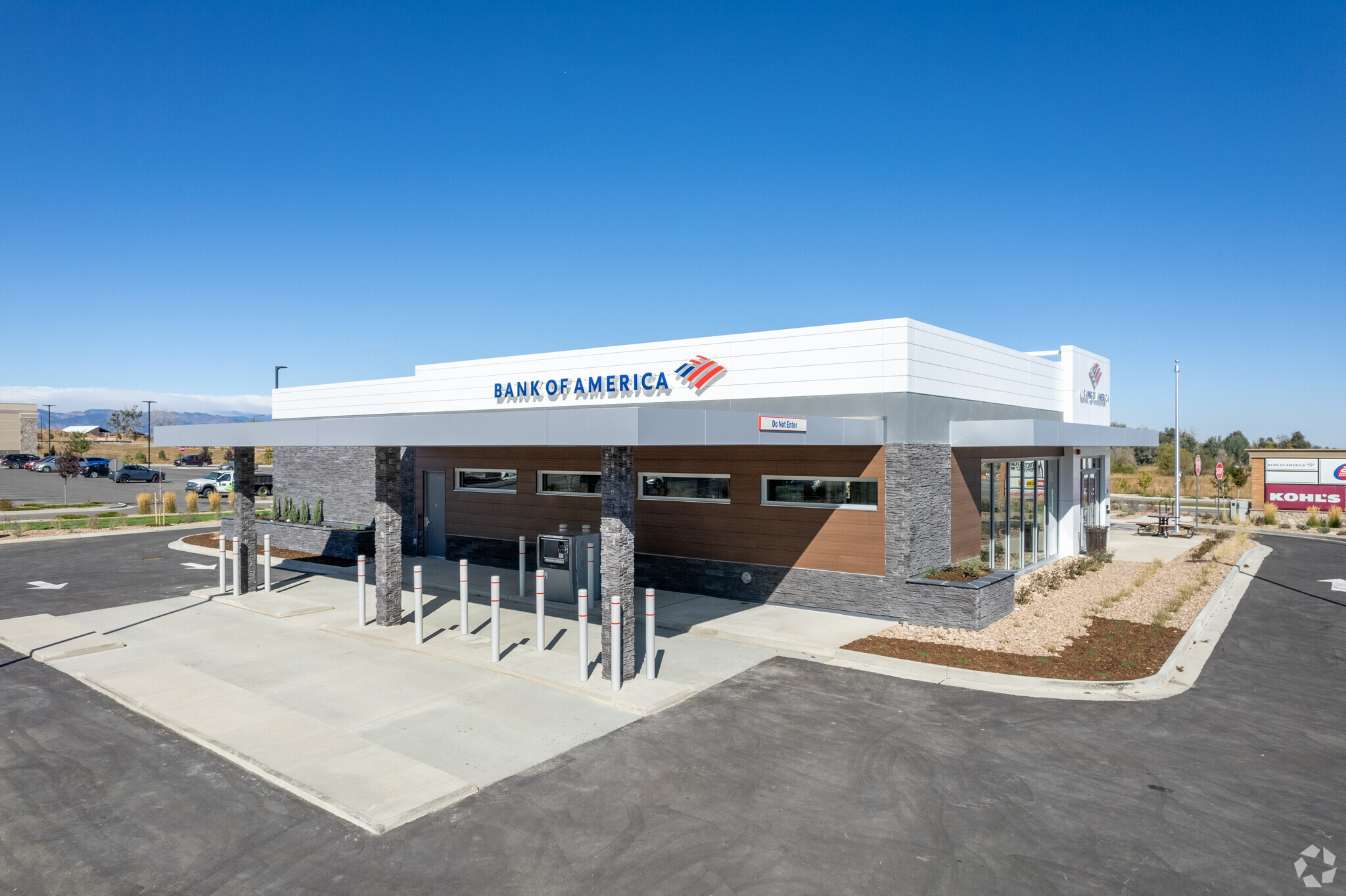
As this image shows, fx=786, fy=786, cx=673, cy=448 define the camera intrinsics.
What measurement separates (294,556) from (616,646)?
1606cm

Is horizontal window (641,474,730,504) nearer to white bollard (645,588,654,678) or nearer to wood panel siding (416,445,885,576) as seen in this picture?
wood panel siding (416,445,885,576)

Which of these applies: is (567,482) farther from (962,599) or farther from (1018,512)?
(1018,512)

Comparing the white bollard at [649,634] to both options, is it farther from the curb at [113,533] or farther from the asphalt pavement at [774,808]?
the curb at [113,533]

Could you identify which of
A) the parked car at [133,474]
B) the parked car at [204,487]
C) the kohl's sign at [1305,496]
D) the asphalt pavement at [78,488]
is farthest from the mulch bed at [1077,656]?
the parked car at [133,474]

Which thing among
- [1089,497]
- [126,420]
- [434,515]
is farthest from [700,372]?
[126,420]

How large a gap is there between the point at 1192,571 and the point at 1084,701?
1210 centimetres

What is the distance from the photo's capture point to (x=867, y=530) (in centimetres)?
1384

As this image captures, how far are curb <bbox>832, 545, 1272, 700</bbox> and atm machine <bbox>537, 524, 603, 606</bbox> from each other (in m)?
5.34

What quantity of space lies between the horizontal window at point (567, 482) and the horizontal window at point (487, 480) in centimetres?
83

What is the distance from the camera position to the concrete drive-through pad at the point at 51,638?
11367mm

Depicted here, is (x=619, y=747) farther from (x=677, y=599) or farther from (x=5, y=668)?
(x=5, y=668)

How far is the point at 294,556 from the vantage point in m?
22.0

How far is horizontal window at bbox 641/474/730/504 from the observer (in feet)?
50.8

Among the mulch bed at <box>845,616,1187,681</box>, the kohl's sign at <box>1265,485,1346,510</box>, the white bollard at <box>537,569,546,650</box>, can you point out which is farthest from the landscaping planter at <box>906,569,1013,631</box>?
the kohl's sign at <box>1265,485,1346,510</box>
